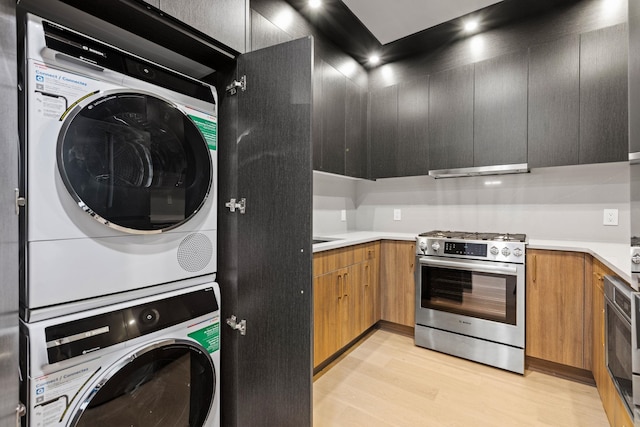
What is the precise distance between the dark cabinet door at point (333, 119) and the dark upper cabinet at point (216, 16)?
1204 mm

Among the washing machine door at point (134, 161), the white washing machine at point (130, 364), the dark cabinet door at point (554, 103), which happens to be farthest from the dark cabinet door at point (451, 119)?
the white washing machine at point (130, 364)

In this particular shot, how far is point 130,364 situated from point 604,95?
10.5 ft

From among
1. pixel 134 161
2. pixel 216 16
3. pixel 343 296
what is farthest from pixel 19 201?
pixel 343 296

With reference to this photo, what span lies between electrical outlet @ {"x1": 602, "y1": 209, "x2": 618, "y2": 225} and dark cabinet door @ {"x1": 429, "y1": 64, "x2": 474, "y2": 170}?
3.46 ft

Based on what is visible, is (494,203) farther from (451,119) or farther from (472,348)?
(472,348)

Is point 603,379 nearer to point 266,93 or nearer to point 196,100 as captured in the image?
point 266,93

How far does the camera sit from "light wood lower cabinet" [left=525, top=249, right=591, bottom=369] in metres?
2.02

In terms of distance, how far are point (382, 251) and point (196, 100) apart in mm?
2075

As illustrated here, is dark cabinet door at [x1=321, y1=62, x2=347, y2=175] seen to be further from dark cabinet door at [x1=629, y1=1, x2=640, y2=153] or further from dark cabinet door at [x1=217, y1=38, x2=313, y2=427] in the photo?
dark cabinet door at [x1=629, y1=1, x2=640, y2=153]

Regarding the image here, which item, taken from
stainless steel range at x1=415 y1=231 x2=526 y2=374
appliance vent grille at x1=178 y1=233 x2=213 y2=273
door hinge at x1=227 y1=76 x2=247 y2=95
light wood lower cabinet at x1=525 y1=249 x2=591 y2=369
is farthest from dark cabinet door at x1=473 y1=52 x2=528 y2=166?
appliance vent grille at x1=178 y1=233 x2=213 y2=273

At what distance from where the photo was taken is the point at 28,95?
0.90 m

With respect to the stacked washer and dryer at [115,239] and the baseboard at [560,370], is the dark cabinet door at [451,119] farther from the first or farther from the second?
the stacked washer and dryer at [115,239]

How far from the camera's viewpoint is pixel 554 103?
228 centimetres

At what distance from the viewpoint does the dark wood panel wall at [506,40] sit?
2.25m
